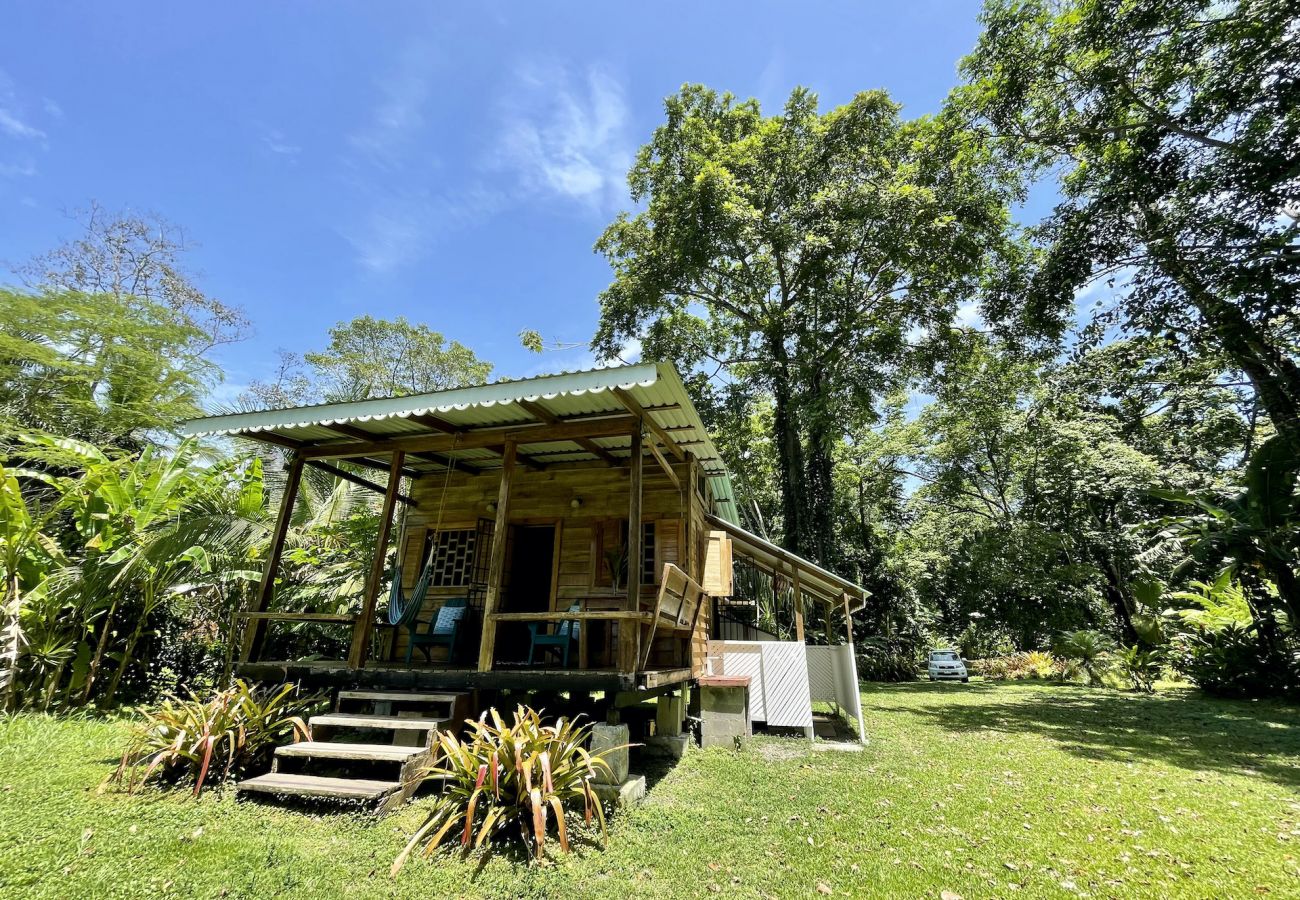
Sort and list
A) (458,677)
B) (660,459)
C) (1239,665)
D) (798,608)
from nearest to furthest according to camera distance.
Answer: (458,677) < (660,459) < (798,608) < (1239,665)

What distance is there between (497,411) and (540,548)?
4270mm

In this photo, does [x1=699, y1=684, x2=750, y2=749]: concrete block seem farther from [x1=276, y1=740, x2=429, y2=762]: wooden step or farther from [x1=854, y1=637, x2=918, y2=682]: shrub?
[x1=854, y1=637, x2=918, y2=682]: shrub

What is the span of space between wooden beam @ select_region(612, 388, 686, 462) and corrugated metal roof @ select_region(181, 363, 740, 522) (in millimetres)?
66

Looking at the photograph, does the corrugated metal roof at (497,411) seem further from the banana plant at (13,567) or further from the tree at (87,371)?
the tree at (87,371)

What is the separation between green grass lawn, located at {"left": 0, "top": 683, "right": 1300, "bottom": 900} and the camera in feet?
10.7

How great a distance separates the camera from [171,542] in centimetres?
678

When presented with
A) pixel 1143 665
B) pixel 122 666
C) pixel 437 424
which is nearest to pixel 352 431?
pixel 437 424

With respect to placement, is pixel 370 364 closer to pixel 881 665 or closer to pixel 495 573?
pixel 495 573

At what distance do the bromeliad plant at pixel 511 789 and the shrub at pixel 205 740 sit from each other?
196 centimetres

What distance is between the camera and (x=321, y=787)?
4.29 meters

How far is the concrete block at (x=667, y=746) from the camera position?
6625mm

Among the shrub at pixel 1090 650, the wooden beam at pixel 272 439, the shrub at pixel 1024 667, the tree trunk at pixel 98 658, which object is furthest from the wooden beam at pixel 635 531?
the shrub at pixel 1024 667

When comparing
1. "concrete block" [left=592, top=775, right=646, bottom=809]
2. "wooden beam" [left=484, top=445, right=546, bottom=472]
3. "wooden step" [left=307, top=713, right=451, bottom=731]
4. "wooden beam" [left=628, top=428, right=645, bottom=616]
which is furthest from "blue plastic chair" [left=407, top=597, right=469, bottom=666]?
"concrete block" [left=592, top=775, right=646, bottom=809]

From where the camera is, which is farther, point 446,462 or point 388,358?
point 388,358
